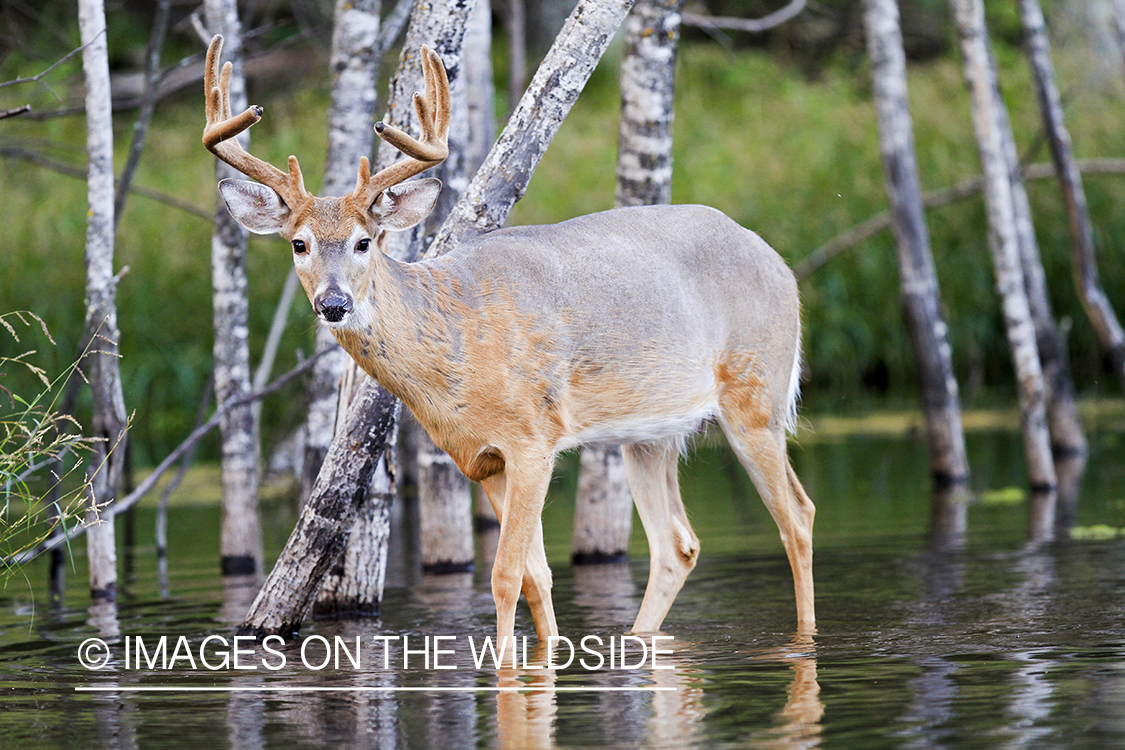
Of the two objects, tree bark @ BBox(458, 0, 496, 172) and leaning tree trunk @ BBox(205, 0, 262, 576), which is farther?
tree bark @ BBox(458, 0, 496, 172)

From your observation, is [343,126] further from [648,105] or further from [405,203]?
[405,203]

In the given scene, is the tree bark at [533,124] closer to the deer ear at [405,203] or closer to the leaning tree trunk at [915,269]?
the deer ear at [405,203]

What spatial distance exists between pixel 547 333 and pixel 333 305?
1.15 metres

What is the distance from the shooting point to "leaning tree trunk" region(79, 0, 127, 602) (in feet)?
26.6

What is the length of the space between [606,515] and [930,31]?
20.2 metres

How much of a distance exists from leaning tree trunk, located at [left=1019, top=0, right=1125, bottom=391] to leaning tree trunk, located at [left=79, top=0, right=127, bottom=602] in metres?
7.11

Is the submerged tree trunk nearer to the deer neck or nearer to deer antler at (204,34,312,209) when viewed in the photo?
the deer neck

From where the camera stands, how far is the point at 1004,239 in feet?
39.0

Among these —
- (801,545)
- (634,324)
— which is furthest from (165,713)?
(801,545)

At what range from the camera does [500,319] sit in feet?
21.3

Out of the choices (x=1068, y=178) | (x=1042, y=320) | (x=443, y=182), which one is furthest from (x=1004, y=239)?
(x=443, y=182)

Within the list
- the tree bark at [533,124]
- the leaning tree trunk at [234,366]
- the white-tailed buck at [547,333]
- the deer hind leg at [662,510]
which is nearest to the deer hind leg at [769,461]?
the white-tailed buck at [547,333]

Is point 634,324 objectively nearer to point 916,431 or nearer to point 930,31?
point 916,431

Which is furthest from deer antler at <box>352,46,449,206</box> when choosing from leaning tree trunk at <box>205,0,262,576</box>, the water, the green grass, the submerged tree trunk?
the green grass
